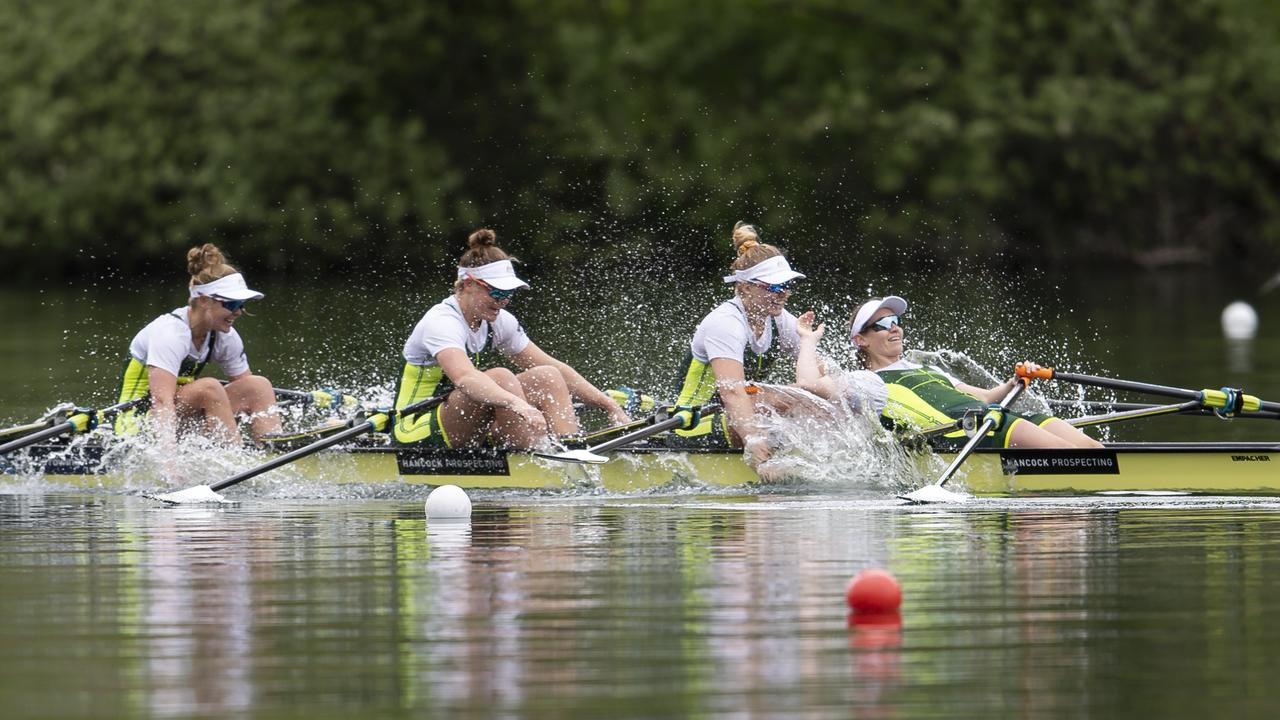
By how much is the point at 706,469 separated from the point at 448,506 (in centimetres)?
186

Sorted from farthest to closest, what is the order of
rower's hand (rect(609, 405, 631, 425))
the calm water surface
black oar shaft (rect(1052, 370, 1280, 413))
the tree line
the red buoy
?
the tree line
rower's hand (rect(609, 405, 631, 425))
black oar shaft (rect(1052, 370, 1280, 413))
the red buoy
the calm water surface

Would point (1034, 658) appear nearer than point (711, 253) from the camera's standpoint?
Yes

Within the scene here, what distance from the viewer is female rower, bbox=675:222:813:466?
11.3 m

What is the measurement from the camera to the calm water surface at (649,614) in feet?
19.1

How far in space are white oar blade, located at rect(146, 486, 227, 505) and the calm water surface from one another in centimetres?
60

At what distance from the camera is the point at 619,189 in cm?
3691

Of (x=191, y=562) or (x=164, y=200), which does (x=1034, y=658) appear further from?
(x=164, y=200)

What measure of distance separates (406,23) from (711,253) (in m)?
9.62

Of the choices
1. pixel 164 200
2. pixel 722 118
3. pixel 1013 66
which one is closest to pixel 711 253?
pixel 722 118

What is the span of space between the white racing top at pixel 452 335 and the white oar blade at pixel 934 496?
2468mm

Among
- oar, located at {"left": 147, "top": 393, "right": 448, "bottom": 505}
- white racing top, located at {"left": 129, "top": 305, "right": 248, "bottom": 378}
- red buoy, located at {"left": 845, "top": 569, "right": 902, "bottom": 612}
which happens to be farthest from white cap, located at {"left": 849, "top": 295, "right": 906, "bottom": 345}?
red buoy, located at {"left": 845, "top": 569, "right": 902, "bottom": 612}

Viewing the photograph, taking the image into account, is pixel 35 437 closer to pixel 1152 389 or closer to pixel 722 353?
pixel 722 353

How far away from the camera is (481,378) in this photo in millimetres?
11000

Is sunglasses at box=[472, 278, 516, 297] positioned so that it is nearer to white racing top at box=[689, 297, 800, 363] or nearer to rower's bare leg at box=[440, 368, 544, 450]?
rower's bare leg at box=[440, 368, 544, 450]
